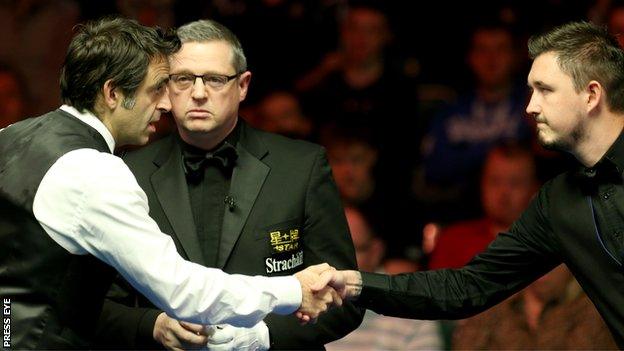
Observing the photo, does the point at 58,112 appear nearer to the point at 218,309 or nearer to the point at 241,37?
the point at 218,309

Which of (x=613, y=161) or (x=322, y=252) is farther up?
(x=613, y=161)

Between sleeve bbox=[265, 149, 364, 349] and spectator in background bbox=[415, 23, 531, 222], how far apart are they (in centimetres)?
213

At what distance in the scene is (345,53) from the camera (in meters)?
6.48

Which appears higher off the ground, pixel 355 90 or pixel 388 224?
pixel 355 90

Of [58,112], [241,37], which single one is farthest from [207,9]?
[58,112]

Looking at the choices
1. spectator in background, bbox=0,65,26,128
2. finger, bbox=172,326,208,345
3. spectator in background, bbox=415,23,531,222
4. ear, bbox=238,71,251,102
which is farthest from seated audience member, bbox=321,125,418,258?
finger, bbox=172,326,208,345

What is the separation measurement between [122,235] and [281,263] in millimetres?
815

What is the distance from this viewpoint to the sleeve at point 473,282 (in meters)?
4.27

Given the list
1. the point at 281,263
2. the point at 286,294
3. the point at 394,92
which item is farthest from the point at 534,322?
the point at 286,294

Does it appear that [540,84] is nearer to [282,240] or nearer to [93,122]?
[282,240]

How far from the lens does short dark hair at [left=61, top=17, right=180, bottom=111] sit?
12.4ft

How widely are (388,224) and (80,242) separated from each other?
297cm

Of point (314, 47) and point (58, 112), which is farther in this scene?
point (314, 47)

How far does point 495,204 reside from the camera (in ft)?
20.4
